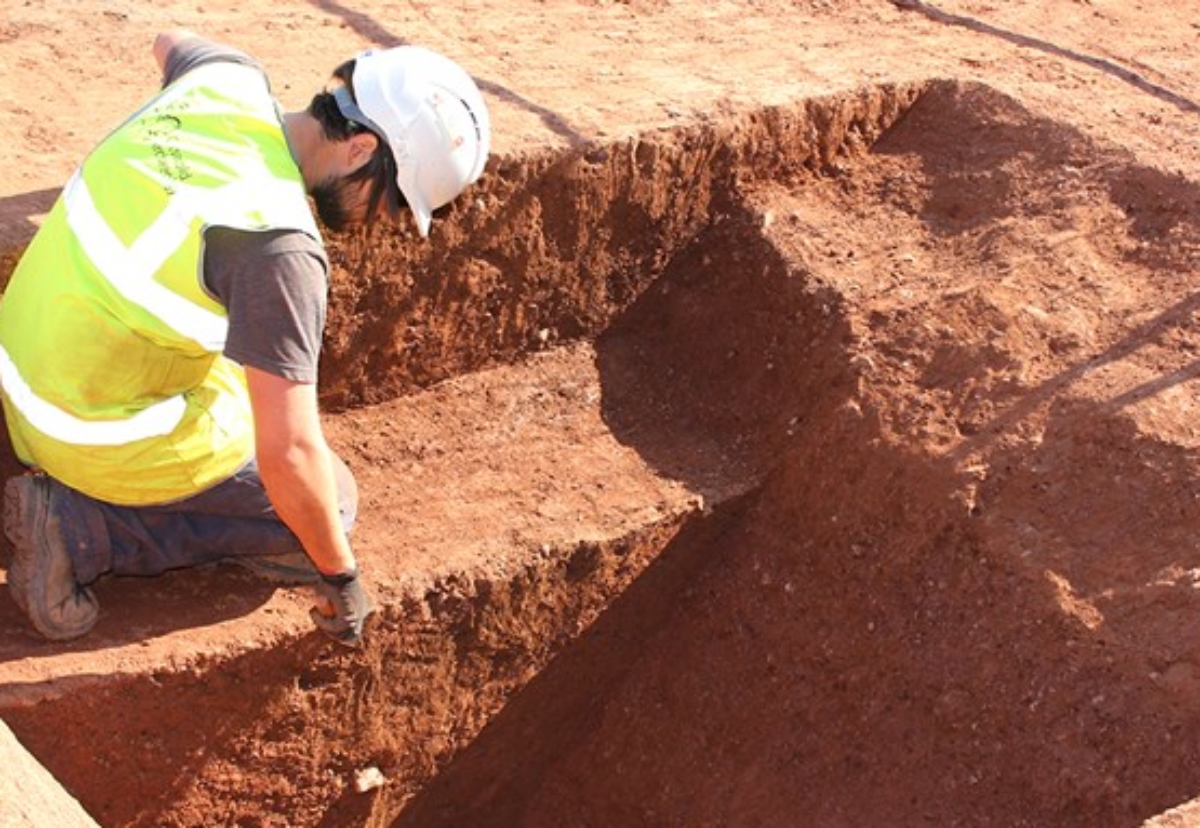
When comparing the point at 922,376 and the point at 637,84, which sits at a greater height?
the point at 637,84

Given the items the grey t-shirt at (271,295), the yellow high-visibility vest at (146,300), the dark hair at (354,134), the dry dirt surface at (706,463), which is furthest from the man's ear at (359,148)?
the dry dirt surface at (706,463)

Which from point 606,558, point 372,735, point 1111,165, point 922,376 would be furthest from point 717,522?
point 1111,165

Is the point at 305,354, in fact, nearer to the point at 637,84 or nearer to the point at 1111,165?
the point at 637,84

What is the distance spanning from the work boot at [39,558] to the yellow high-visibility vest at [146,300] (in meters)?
0.09

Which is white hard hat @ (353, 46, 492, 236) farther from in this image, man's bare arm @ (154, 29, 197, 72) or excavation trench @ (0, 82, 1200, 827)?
excavation trench @ (0, 82, 1200, 827)

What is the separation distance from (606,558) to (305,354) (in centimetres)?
185

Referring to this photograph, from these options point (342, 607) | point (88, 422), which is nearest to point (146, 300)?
point (88, 422)

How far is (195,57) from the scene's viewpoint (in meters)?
4.68

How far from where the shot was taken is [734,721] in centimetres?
568

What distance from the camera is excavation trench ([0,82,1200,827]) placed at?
194 inches

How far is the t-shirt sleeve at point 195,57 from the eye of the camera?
463 cm

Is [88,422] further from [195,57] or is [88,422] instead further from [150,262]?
[195,57]

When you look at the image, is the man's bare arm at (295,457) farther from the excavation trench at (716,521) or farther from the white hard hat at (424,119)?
the excavation trench at (716,521)

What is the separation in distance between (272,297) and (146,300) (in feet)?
1.45
